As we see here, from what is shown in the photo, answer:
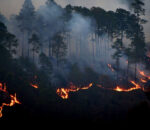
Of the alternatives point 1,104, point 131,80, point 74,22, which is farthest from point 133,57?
point 1,104

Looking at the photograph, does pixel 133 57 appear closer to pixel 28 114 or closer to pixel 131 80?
pixel 131 80

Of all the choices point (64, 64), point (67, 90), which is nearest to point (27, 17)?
point (64, 64)

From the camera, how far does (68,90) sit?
100ft

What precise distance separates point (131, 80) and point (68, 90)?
18.8m

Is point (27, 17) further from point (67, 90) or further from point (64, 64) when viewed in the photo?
point (67, 90)

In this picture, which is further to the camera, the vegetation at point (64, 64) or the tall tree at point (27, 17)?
the tall tree at point (27, 17)

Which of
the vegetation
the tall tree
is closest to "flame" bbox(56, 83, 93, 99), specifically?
the vegetation

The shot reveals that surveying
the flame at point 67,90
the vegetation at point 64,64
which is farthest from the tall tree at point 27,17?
the flame at point 67,90

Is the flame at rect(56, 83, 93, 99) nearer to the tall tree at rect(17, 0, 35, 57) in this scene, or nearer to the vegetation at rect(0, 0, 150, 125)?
the vegetation at rect(0, 0, 150, 125)

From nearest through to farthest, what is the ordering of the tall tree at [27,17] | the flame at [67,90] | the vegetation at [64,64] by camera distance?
1. the vegetation at [64,64]
2. the flame at [67,90]
3. the tall tree at [27,17]

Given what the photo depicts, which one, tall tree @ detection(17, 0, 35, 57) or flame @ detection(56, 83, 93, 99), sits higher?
tall tree @ detection(17, 0, 35, 57)

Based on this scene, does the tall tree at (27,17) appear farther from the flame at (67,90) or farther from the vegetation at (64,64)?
the flame at (67,90)

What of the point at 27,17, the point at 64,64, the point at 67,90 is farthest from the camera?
the point at 27,17

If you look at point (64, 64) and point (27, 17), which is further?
point (27, 17)
